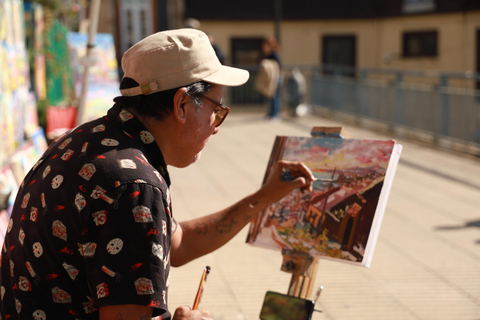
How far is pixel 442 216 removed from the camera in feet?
20.8

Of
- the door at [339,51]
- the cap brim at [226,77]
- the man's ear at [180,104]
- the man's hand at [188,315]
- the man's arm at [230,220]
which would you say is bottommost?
the door at [339,51]

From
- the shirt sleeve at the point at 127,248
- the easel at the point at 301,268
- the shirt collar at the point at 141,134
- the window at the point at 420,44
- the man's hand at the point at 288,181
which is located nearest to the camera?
the shirt sleeve at the point at 127,248

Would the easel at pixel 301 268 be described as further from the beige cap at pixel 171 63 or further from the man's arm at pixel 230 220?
the beige cap at pixel 171 63

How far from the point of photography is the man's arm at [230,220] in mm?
2584

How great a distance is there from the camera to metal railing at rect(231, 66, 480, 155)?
970cm

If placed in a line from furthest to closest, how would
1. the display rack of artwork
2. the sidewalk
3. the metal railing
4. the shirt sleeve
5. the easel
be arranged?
1. the metal railing
2. the display rack of artwork
3. the sidewalk
4. the easel
5. the shirt sleeve

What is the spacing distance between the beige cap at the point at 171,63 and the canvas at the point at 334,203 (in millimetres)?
893

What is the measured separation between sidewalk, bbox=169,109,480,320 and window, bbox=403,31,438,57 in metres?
12.6

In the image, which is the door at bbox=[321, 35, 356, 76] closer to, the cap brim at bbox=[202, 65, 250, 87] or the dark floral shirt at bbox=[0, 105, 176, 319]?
the cap brim at bbox=[202, 65, 250, 87]

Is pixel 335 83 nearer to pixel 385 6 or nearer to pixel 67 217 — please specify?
pixel 385 6

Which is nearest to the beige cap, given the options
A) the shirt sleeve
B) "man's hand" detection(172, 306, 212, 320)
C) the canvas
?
the shirt sleeve

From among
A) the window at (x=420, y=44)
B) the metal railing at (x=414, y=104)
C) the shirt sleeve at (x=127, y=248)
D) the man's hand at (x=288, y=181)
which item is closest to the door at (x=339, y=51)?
the window at (x=420, y=44)

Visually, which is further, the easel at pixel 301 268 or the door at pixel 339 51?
the door at pixel 339 51

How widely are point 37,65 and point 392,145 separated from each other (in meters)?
6.62
